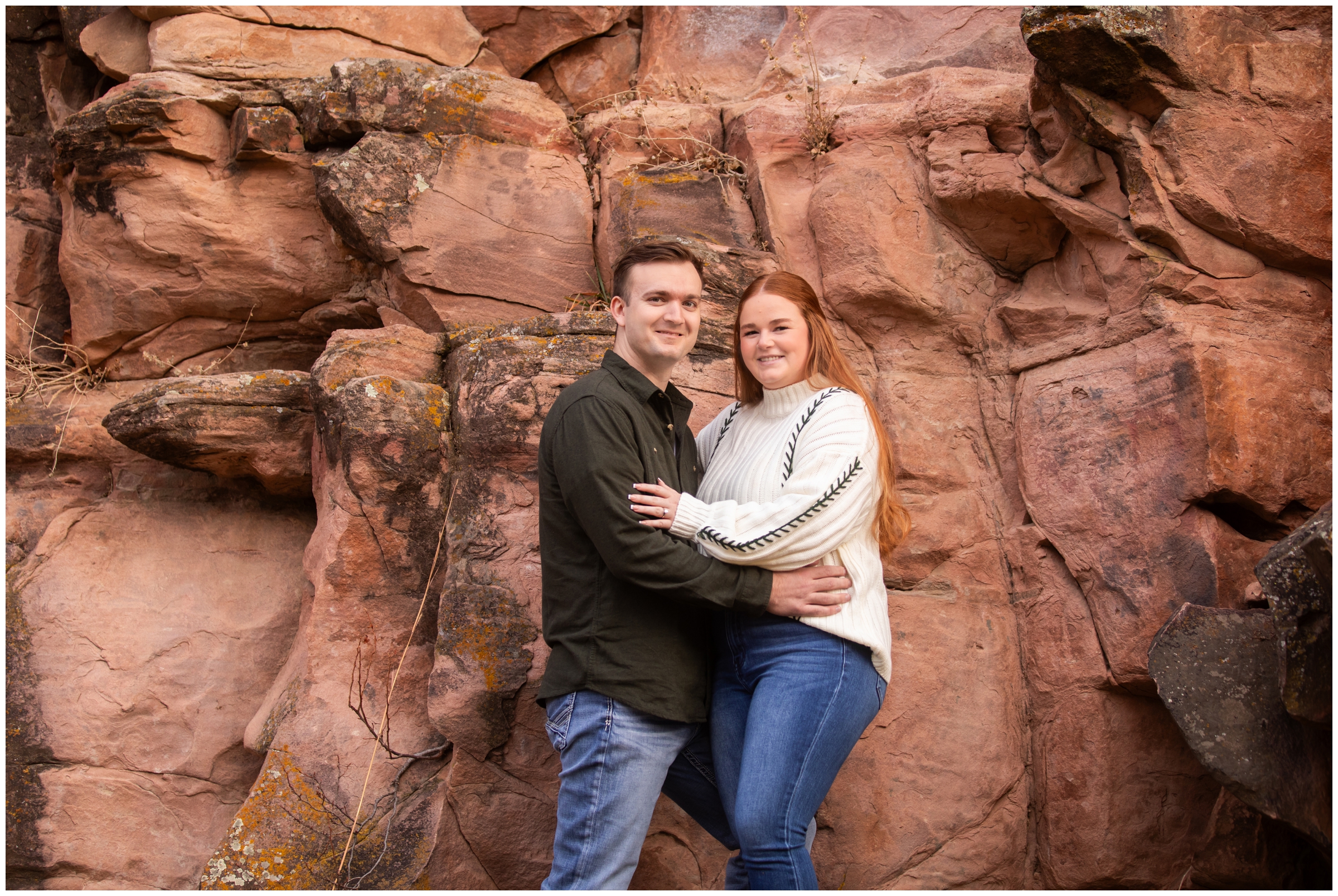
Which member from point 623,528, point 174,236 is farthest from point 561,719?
point 174,236

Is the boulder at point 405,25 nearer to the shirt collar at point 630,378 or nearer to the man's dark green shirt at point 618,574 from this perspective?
the shirt collar at point 630,378

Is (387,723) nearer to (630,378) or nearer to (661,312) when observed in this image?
(630,378)

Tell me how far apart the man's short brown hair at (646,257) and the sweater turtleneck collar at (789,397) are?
17.5 inches

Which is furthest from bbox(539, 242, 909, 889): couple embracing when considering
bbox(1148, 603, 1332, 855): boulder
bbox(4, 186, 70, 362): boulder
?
bbox(4, 186, 70, 362): boulder

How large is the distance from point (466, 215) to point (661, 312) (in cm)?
224

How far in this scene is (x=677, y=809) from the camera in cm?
365

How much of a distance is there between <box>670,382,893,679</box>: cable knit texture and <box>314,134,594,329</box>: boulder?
2.20 metres

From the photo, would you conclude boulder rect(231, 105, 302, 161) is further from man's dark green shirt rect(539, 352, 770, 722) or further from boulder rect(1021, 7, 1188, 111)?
boulder rect(1021, 7, 1188, 111)

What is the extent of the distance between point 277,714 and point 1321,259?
4.39m

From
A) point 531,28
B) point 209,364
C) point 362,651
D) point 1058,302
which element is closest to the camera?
point 362,651

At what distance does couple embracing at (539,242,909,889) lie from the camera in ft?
8.75

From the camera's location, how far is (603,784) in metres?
2.67

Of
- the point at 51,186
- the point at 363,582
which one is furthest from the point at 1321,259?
the point at 51,186

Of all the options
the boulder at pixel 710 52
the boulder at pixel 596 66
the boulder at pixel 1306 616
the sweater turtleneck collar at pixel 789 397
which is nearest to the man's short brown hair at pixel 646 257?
the sweater turtleneck collar at pixel 789 397
